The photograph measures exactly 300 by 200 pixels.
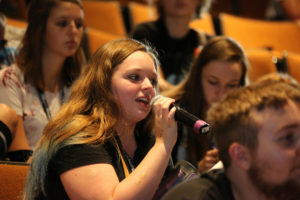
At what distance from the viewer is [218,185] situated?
3.11ft

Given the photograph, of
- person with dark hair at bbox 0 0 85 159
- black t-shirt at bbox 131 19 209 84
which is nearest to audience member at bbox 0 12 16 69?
person with dark hair at bbox 0 0 85 159

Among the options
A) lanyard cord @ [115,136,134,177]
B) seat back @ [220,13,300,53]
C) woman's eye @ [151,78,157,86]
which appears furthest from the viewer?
seat back @ [220,13,300,53]

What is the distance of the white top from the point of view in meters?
1.56

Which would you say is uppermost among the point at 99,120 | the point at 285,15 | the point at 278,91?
the point at 278,91

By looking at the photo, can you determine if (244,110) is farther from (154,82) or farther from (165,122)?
(154,82)

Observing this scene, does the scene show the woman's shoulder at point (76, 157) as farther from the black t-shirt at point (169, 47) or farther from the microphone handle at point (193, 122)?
the black t-shirt at point (169, 47)

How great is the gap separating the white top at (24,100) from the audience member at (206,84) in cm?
43

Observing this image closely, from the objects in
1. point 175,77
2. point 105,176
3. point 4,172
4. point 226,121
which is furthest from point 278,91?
point 175,77

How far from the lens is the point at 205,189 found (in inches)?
36.1

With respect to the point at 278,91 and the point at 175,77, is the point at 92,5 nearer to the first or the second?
the point at 175,77

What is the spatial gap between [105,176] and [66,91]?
67 cm

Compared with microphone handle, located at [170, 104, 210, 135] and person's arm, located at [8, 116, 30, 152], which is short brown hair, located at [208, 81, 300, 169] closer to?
microphone handle, located at [170, 104, 210, 135]

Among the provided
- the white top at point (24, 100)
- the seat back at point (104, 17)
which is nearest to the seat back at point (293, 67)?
the seat back at point (104, 17)

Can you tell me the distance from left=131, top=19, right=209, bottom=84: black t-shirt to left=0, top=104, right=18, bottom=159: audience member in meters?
0.78
